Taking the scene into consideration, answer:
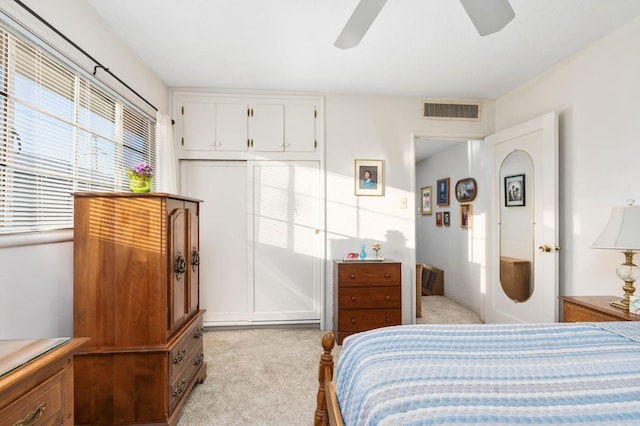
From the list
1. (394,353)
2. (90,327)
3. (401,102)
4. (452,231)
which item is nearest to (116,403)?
(90,327)

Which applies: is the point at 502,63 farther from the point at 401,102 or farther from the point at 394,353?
the point at 394,353

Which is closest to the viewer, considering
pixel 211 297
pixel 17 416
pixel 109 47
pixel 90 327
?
pixel 17 416

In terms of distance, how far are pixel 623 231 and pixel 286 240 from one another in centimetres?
270

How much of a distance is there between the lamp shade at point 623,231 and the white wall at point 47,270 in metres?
3.22

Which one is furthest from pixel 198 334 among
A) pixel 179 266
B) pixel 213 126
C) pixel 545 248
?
pixel 545 248

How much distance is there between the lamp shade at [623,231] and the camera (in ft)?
5.88

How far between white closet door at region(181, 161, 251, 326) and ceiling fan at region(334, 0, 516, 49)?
6.99ft

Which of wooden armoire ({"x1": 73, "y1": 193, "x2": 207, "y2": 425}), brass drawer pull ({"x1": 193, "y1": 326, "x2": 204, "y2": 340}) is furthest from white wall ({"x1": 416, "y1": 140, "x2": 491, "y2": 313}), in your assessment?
wooden armoire ({"x1": 73, "y1": 193, "x2": 207, "y2": 425})

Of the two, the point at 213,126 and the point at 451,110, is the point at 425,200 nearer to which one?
the point at 451,110

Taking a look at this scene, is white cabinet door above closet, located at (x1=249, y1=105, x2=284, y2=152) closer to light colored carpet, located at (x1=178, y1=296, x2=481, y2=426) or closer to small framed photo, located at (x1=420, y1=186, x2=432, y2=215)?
light colored carpet, located at (x1=178, y1=296, x2=481, y2=426)

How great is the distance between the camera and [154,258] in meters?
1.67

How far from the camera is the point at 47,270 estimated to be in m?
1.63

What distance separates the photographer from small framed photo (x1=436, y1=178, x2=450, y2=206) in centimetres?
493

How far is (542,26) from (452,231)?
308 centimetres
